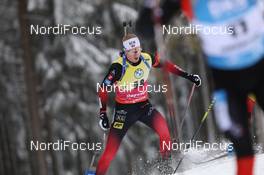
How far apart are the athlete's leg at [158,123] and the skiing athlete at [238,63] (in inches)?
126

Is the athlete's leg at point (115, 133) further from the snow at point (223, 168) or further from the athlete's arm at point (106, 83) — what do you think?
the snow at point (223, 168)

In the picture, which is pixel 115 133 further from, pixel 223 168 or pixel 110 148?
pixel 223 168

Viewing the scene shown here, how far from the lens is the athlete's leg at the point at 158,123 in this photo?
5926mm

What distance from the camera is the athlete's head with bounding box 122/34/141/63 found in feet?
18.2

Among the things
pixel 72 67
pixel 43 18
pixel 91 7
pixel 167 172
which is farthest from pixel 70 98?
pixel 167 172

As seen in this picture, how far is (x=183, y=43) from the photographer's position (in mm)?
9953

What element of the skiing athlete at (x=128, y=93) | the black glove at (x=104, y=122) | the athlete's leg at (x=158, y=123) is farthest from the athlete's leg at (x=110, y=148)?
the athlete's leg at (x=158, y=123)

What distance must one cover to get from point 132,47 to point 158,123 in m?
0.91

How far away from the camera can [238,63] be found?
2.67m

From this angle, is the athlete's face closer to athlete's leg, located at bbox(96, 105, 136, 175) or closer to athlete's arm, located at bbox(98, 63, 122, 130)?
athlete's arm, located at bbox(98, 63, 122, 130)

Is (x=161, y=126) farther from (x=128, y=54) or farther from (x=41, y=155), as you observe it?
(x=41, y=155)

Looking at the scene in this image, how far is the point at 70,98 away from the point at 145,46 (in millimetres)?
7828

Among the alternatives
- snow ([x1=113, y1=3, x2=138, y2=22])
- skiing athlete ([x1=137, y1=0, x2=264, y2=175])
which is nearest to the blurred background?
snow ([x1=113, y1=3, x2=138, y2=22])

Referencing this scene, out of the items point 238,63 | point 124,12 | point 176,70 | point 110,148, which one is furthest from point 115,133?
point 124,12
